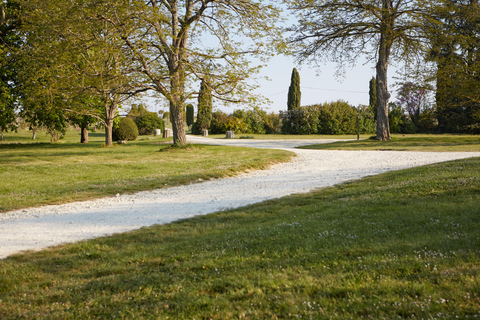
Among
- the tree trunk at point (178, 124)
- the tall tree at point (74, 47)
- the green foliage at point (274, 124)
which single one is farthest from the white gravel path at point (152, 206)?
the green foliage at point (274, 124)

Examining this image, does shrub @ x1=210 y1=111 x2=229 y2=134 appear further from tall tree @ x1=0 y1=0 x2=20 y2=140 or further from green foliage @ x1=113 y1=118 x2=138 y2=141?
tall tree @ x1=0 y1=0 x2=20 y2=140

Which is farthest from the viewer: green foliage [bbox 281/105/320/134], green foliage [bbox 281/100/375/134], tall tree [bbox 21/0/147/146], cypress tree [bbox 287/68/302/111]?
cypress tree [bbox 287/68/302/111]

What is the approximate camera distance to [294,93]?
163ft

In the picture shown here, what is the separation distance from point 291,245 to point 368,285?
65.0 inches

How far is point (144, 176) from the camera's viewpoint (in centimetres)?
1323

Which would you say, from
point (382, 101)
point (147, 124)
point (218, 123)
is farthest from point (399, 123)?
point (147, 124)

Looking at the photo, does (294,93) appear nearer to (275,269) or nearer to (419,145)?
(419,145)

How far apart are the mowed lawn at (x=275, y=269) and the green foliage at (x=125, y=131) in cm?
2771

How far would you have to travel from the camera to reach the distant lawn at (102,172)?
1038 cm

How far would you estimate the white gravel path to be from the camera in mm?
6637

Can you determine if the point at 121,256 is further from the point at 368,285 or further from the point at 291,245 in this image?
the point at 368,285

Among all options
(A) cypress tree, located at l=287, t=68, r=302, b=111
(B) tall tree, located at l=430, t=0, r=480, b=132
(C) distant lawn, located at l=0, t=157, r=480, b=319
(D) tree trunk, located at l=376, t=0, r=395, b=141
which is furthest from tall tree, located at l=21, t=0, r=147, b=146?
(A) cypress tree, located at l=287, t=68, r=302, b=111

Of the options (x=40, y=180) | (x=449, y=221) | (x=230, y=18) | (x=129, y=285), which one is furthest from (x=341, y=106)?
(x=129, y=285)

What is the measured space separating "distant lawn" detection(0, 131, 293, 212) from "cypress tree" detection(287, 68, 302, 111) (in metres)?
30.8
